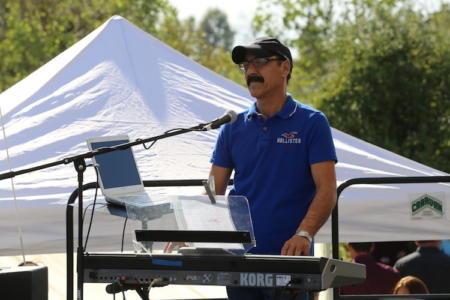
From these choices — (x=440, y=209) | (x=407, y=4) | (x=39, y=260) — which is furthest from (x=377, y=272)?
(x=407, y=4)

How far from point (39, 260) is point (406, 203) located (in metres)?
3.35

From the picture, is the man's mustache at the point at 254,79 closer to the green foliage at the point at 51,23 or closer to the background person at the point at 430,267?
the background person at the point at 430,267

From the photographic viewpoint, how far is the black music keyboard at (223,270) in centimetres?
419

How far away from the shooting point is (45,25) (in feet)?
88.9

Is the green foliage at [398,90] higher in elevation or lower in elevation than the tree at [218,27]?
lower

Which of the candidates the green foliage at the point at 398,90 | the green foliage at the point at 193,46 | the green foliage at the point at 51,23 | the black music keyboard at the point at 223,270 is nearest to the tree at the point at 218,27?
the green foliage at the point at 193,46

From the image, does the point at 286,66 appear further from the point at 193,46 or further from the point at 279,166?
the point at 193,46

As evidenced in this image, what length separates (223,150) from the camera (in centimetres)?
515

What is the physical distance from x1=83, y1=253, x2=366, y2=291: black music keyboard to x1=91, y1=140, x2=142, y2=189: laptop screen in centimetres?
73

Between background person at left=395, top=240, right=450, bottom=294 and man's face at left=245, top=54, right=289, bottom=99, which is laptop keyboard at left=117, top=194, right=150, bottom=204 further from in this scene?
background person at left=395, top=240, right=450, bottom=294

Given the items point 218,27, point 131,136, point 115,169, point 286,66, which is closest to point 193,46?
point 131,136

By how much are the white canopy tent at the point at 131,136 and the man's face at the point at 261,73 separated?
75.6 inches

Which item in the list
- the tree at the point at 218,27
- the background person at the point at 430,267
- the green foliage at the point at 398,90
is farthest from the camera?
the tree at the point at 218,27

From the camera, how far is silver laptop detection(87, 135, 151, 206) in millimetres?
5062
